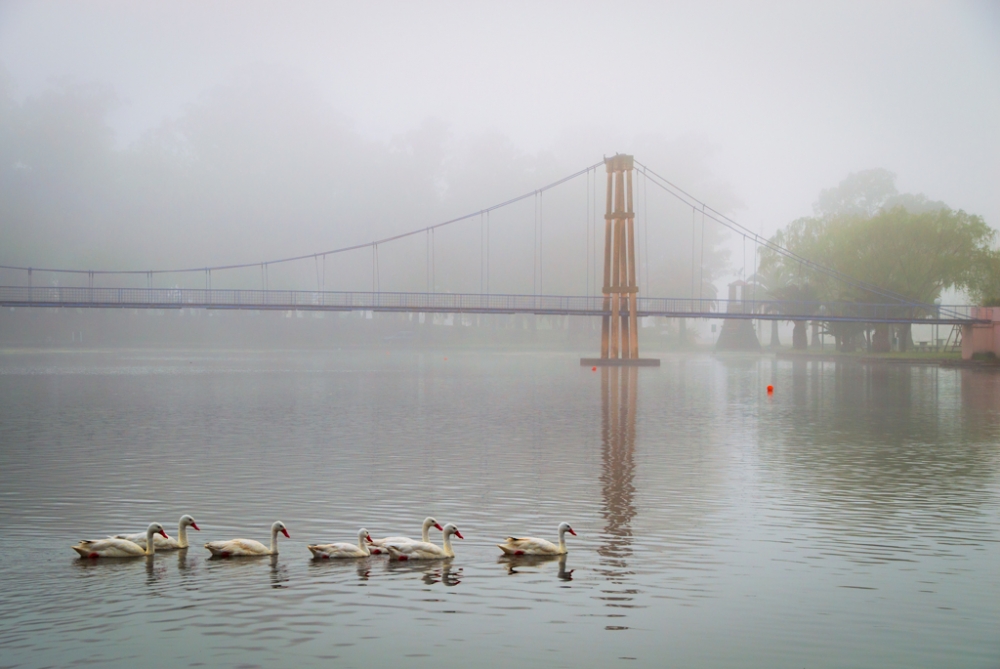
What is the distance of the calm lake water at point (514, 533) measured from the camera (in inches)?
397

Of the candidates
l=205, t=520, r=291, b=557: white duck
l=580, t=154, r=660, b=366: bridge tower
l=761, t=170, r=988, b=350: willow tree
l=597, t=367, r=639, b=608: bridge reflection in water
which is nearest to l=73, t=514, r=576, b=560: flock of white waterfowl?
l=205, t=520, r=291, b=557: white duck

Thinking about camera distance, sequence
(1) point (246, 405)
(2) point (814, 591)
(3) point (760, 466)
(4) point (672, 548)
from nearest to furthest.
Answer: (2) point (814, 591) → (4) point (672, 548) → (3) point (760, 466) → (1) point (246, 405)

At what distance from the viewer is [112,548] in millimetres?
13234

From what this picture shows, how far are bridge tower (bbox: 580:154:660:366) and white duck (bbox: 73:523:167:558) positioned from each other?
231ft

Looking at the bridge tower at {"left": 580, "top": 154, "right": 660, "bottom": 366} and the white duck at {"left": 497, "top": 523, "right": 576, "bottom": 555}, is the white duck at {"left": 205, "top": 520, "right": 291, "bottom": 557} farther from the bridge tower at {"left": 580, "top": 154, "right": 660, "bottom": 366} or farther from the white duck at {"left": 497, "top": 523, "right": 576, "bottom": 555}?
the bridge tower at {"left": 580, "top": 154, "right": 660, "bottom": 366}

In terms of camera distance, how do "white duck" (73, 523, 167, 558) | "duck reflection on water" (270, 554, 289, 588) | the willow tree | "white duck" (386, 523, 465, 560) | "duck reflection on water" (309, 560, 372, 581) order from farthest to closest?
the willow tree < "white duck" (386, 523, 465, 560) < "white duck" (73, 523, 167, 558) < "duck reflection on water" (309, 560, 372, 581) < "duck reflection on water" (270, 554, 289, 588)

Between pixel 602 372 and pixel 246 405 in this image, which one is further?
pixel 602 372

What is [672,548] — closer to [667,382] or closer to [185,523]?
[185,523]

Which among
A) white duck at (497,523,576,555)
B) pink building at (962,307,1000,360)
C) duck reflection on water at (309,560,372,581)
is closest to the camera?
duck reflection on water at (309,560,372,581)

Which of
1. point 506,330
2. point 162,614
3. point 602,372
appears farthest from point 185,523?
point 506,330

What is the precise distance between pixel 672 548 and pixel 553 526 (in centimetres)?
208

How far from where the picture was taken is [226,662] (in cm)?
941

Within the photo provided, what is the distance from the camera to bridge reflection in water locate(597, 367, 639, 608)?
40.5 ft

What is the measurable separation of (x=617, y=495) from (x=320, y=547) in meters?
6.98
